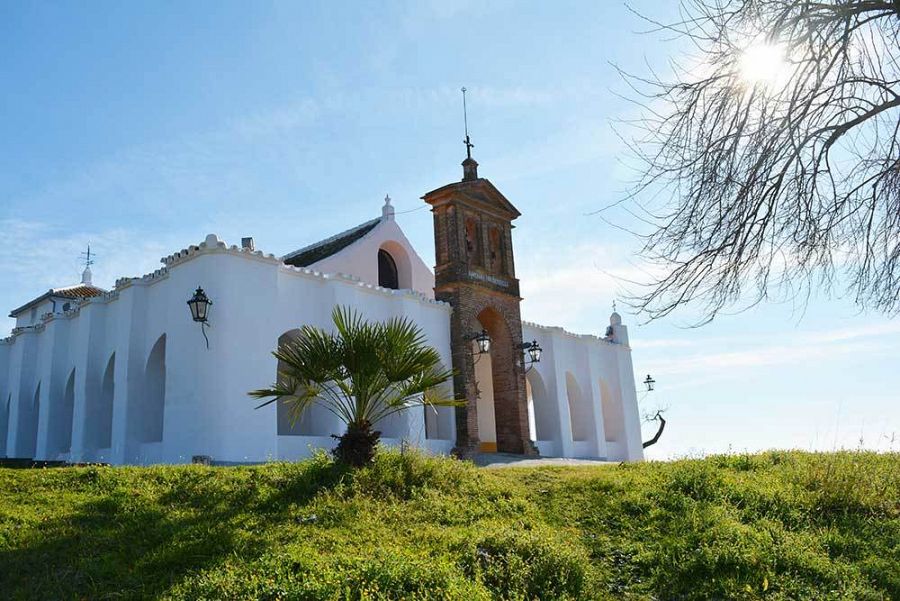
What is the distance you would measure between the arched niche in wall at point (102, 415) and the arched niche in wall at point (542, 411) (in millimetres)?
11015

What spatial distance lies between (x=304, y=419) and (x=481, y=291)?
19.1 feet

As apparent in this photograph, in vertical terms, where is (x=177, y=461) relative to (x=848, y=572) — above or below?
above

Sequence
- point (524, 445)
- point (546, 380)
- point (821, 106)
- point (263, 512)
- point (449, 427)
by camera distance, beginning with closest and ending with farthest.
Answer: point (821, 106), point (263, 512), point (449, 427), point (524, 445), point (546, 380)

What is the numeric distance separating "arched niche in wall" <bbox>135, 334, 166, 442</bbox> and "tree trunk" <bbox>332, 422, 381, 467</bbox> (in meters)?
7.45

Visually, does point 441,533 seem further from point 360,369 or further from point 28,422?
point 28,422

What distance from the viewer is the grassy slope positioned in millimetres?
7168

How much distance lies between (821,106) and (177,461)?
1183cm

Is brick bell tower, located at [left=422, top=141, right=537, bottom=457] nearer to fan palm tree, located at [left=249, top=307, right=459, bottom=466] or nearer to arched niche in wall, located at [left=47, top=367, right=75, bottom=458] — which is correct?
fan palm tree, located at [left=249, top=307, right=459, bottom=466]

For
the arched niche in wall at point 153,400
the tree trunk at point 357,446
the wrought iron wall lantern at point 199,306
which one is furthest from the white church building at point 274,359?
the tree trunk at point 357,446

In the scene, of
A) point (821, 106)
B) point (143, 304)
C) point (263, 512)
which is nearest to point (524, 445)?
point (143, 304)

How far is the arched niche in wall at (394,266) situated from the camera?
2339 cm

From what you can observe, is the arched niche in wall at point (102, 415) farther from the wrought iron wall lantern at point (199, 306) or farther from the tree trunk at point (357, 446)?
the tree trunk at point (357, 446)

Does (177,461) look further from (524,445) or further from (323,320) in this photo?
(524,445)

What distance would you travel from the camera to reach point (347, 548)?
7926 mm
